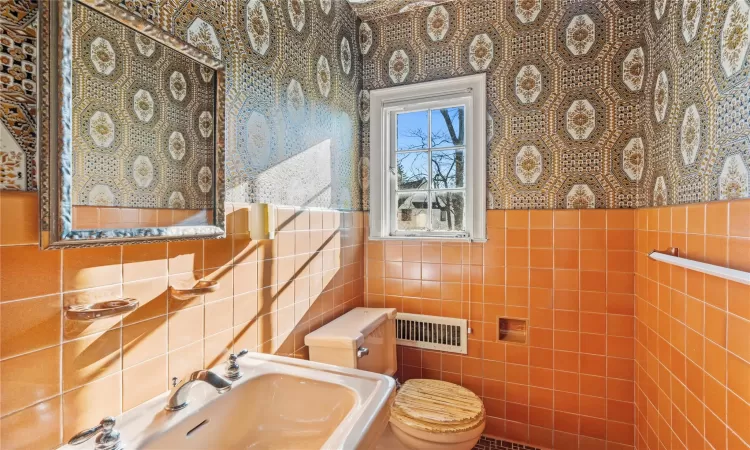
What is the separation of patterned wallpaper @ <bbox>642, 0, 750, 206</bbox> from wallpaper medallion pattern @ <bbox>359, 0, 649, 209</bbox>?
0.10 meters

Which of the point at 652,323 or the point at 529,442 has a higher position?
the point at 652,323

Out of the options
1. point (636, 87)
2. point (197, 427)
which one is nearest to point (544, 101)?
point (636, 87)

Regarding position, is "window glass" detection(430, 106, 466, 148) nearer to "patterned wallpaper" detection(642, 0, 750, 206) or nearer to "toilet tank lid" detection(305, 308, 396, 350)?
"patterned wallpaper" detection(642, 0, 750, 206)

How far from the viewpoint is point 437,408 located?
5.21 feet

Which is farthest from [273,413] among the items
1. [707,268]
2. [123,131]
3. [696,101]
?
[696,101]

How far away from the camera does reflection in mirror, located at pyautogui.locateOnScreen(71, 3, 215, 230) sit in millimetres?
817

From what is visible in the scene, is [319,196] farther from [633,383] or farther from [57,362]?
[633,383]

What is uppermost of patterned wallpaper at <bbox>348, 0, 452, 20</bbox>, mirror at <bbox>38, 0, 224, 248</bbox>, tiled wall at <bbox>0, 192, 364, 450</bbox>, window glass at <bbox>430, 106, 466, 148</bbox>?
patterned wallpaper at <bbox>348, 0, 452, 20</bbox>

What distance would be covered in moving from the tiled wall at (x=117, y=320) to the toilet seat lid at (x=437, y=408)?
23.8 inches

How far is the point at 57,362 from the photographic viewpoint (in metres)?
0.78

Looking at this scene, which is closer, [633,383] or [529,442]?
[633,383]

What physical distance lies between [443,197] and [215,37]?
4.85 feet

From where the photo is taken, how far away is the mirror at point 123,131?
0.75 metres

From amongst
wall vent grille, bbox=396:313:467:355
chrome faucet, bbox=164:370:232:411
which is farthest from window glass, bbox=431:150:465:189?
chrome faucet, bbox=164:370:232:411
